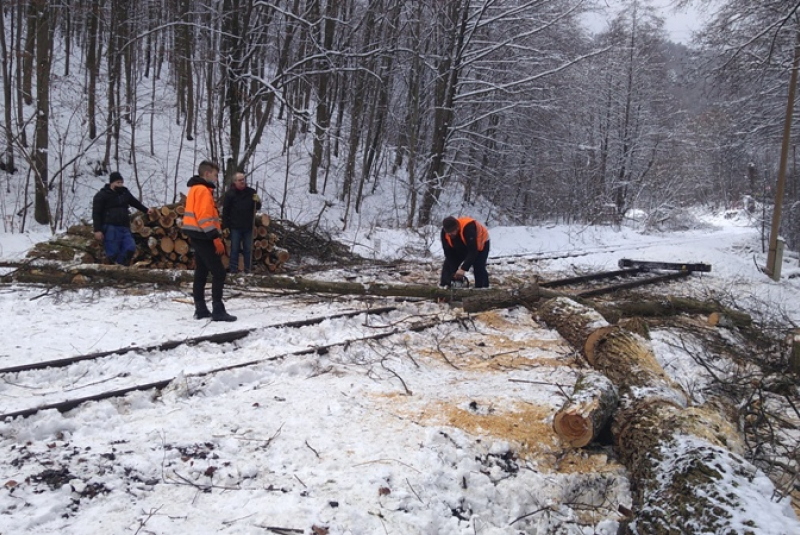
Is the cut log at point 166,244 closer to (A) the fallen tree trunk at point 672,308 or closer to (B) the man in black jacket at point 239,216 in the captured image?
(B) the man in black jacket at point 239,216

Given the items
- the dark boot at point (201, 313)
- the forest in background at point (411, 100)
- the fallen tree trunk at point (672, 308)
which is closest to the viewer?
the dark boot at point (201, 313)

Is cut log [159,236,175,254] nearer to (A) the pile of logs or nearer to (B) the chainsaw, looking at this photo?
(A) the pile of logs

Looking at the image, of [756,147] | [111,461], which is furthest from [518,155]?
[111,461]

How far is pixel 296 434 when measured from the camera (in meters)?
3.66

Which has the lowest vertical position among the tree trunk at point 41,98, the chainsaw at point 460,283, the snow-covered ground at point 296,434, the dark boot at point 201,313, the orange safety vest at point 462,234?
the snow-covered ground at point 296,434

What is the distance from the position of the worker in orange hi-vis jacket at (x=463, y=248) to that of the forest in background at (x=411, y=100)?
5752mm

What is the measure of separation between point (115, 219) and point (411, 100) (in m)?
12.7

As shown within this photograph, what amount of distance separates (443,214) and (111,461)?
57.5ft

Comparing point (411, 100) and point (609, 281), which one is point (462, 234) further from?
point (411, 100)

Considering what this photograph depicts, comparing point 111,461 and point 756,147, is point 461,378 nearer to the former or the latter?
point 111,461

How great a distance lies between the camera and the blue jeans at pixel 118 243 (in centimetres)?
851

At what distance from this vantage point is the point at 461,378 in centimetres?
502

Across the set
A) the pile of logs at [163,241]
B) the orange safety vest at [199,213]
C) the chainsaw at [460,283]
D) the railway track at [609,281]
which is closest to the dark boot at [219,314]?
the orange safety vest at [199,213]

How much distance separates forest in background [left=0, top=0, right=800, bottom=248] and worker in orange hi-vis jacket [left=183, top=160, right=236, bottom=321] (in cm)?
616
